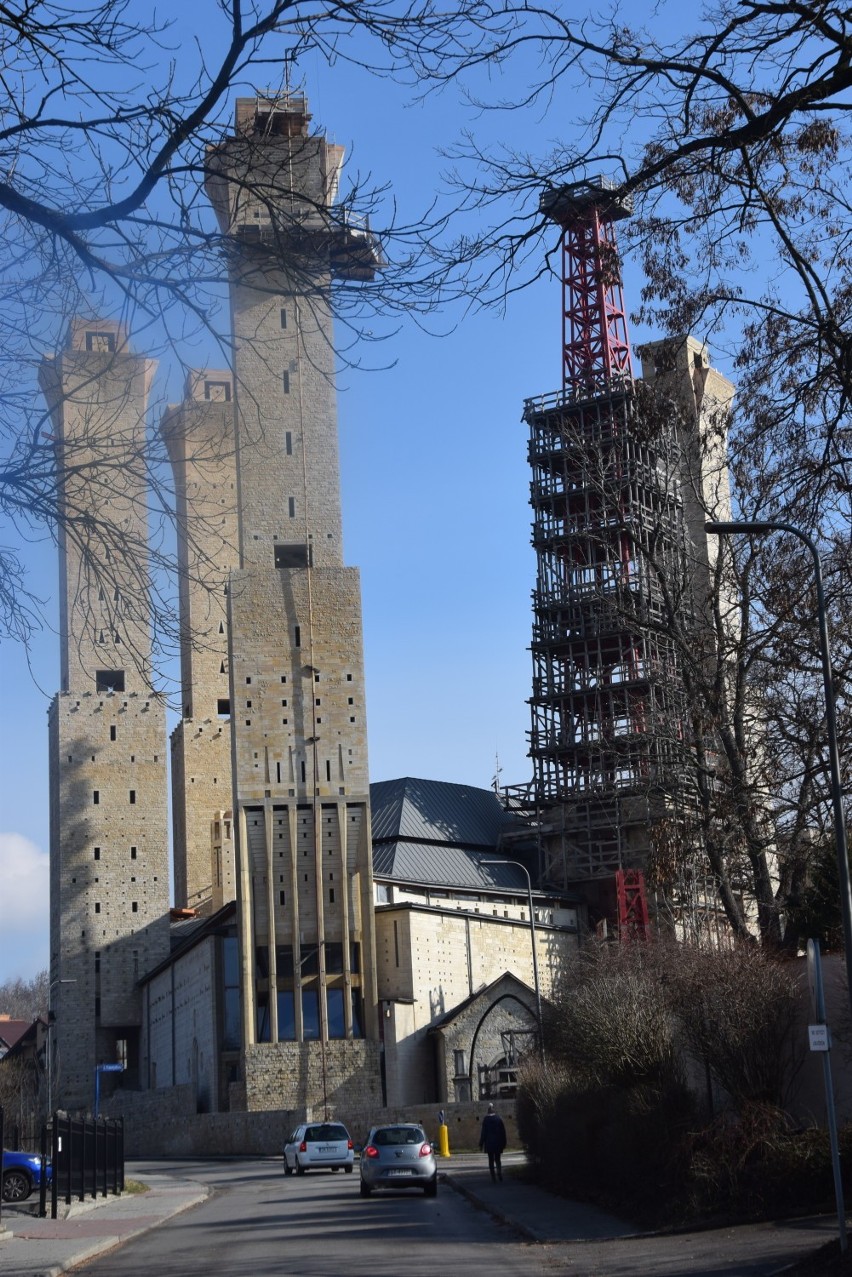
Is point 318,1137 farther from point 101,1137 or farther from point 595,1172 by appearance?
point 595,1172

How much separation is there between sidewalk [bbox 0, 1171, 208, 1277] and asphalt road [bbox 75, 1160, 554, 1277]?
1.23 ft

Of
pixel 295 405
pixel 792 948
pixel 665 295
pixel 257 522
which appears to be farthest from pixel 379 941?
pixel 665 295

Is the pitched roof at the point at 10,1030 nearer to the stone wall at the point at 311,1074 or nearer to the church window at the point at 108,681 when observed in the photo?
the church window at the point at 108,681

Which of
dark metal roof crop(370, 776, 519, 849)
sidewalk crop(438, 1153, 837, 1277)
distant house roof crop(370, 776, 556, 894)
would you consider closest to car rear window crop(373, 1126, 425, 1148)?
sidewalk crop(438, 1153, 837, 1277)

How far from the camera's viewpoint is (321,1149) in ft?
137

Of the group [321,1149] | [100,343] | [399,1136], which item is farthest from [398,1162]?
[100,343]

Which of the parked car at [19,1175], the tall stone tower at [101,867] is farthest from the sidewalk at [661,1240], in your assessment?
the tall stone tower at [101,867]

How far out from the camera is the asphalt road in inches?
659

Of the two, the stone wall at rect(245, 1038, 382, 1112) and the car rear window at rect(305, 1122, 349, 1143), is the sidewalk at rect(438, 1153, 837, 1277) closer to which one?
the car rear window at rect(305, 1122, 349, 1143)

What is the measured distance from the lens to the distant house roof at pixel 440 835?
79.4 m

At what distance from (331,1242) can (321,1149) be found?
22.2 meters

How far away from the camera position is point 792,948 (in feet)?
86.1

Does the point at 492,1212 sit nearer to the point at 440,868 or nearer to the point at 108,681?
the point at 440,868

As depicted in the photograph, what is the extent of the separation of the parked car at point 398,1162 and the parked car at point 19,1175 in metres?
6.79
